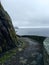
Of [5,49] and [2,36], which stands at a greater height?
[2,36]

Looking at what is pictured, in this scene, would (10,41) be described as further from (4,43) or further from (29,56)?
(29,56)

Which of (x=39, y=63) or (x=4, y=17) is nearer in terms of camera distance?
(x=39, y=63)

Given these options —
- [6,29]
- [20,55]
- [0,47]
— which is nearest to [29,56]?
[20,55]

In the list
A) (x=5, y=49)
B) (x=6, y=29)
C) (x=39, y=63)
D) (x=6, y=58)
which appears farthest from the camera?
(x=6, y=29)

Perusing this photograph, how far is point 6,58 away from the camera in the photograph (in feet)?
49.9

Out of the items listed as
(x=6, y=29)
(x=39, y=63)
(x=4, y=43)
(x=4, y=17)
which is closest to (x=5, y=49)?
(x=4, y=43)

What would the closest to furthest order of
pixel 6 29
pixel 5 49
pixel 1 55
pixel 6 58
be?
pixel 6 58
pixel 1 55
pixel 5 49
pixel 6 29

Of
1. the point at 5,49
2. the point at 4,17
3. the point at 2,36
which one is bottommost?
the point at 5,49

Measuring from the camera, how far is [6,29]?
19031mm

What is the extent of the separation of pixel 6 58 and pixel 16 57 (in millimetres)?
896

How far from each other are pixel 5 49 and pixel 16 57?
293cm

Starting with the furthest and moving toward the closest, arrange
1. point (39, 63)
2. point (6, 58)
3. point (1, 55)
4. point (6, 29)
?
point (6, 29) < point (1, 55) < point (6, 58) < point (39, 63)

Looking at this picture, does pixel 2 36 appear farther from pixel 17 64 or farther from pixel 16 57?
pixel 17 64

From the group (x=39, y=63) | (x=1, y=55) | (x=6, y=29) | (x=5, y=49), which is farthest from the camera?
(x=6, y=29)
